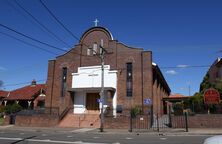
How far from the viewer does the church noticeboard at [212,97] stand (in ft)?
80.0

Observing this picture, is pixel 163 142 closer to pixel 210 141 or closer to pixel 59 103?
pixel 210 141

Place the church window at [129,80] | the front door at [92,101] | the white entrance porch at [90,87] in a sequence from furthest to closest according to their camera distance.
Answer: the front door at [92,101] < the white entrance porch at [90,87] < the church window at [129,80]

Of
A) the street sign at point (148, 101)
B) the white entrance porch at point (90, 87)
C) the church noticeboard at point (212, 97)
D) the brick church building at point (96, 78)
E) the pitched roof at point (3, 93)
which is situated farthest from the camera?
the pitched roof at point (3, 93)

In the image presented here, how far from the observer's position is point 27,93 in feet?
152

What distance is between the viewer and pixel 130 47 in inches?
1304

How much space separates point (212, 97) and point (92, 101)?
1498 cm

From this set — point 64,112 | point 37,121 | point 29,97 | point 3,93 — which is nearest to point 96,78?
point 64,112

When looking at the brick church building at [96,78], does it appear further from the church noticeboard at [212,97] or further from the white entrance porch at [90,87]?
the church noticeboard at [212,97]

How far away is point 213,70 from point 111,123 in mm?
30678

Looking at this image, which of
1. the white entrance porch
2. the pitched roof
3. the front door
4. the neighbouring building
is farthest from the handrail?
the pitched roof

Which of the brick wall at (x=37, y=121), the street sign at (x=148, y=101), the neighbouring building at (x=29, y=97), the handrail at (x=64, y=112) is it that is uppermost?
the neighbouring building at (x=29, y=97)

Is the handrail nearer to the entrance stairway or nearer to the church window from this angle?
the entrance stairway

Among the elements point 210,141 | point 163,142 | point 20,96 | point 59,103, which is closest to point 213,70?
point 59,103

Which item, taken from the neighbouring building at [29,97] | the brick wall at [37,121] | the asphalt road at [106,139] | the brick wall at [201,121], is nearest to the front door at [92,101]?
the brick wall at [37,121]
